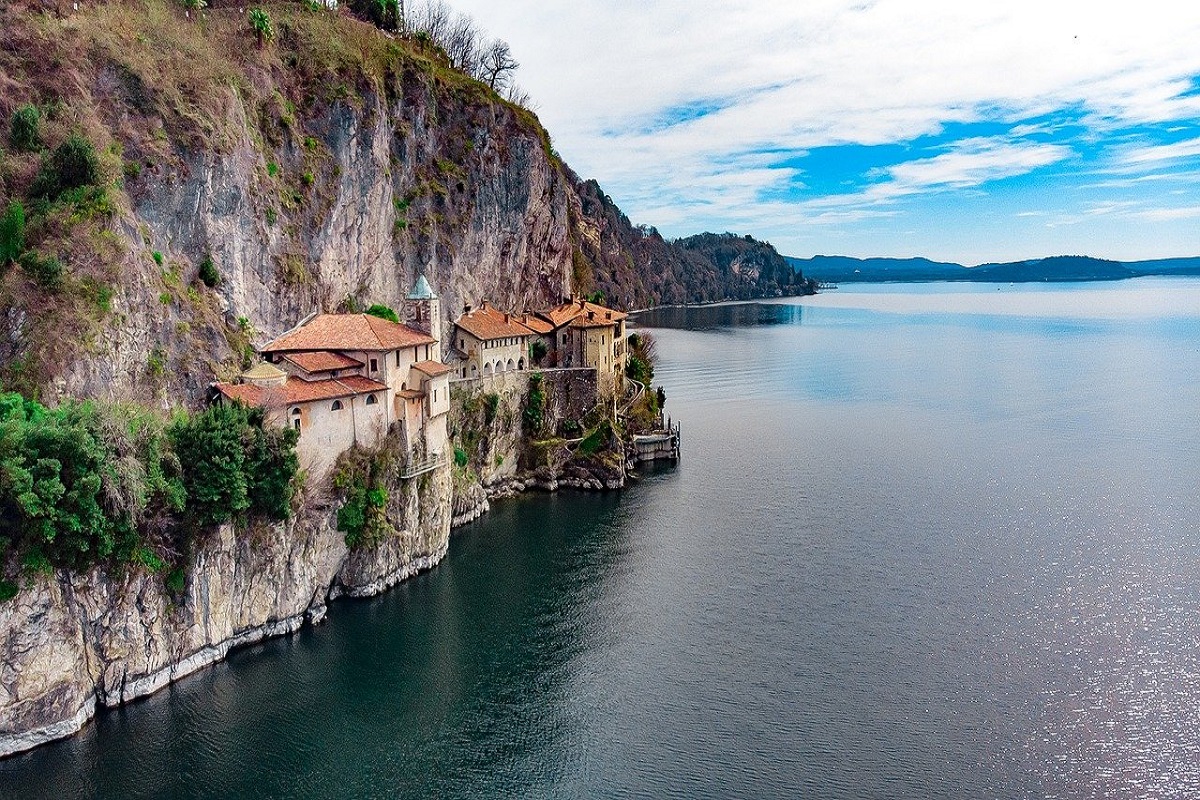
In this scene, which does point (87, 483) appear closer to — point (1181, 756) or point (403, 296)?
point (403, 296)

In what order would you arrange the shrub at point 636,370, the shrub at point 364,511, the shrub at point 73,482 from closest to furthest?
the shrub at point 73,482 → the shrub at point 364,511 → the shrub at point 636,370

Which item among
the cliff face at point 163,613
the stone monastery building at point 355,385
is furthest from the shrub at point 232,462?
the stone monastery building at point 355,385

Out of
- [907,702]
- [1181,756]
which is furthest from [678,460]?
[1181,756]

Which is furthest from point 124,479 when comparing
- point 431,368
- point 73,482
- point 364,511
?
point 431,368

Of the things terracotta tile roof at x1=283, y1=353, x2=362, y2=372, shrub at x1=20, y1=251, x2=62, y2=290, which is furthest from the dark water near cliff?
shrub at x1=20, y1=251, x2=62, y2=290

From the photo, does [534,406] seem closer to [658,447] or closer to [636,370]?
[658,447]

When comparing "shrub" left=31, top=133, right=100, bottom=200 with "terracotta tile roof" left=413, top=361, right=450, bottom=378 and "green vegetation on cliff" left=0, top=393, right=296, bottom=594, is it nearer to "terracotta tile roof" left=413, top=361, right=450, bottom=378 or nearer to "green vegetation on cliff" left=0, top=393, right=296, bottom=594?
"green vegetation on cliff" left=0, top=393, right=296, bottom=594

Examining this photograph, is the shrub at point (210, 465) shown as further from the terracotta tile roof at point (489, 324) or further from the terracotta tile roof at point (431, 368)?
the terracotta tile roof at point (489, 324)
